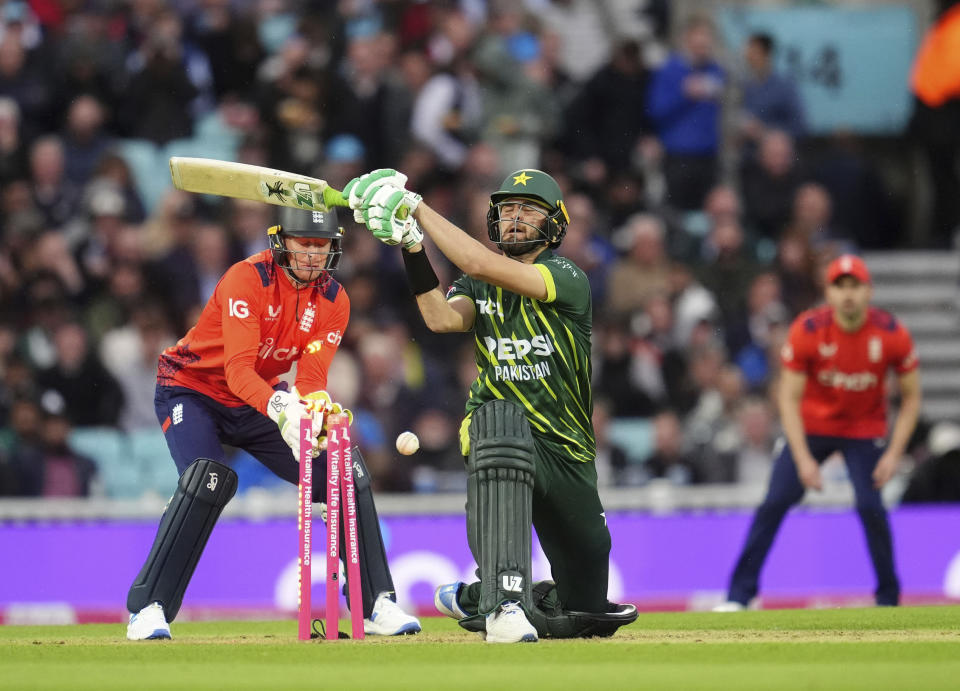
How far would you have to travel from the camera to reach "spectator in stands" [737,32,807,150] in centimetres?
1466

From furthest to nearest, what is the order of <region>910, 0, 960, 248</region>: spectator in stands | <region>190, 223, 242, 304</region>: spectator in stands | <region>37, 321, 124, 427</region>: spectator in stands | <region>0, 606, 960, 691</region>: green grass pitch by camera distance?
<region>910, 0, 960, 248</region>: spectator in stands, <region>190, 223, 242, 304</region>: spectator in stands, <region>37, 321, 124, 427</region>: spectator in stands, <region>0, 606, 960, 691</region>: green grass pitch

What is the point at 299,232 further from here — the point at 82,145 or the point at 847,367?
the point at 82,145

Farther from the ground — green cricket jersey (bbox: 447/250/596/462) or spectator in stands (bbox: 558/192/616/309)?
spectator in stands (bbox: 558/192/616/309)

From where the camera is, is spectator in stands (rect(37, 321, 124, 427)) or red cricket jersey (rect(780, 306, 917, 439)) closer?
red cricket jersey (rect(780, 306, 917, 439))

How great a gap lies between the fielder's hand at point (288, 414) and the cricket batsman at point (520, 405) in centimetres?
66

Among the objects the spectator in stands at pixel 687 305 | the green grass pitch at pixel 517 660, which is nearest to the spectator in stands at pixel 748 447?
the spectator in stands at pixel 687 305

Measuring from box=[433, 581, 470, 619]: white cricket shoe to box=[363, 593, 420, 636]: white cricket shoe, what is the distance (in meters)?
0.17

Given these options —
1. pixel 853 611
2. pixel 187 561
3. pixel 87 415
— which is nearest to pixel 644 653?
pixel 187 561

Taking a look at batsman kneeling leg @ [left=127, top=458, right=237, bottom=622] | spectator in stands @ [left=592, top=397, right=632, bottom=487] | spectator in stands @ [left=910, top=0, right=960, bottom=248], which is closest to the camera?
batsman kneeling leg @ [left=127, top=458, right=237, bottom=622]

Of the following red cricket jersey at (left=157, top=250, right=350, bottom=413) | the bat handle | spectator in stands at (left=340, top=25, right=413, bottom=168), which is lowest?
red cricket jersey at (left=157, top=250, right=350, bottom=413)

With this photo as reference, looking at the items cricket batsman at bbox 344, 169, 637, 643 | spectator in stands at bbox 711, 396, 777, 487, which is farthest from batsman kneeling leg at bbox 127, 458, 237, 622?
spectator in stands at bbox 711, 396, 777, 487

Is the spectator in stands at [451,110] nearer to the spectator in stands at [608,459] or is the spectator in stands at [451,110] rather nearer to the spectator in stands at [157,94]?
the spectator in stands at [157,94]

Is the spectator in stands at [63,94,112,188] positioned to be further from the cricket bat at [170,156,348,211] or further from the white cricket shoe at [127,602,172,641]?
the white cricket shoe at [127,602,172,641]

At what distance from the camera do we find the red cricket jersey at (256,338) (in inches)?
286
